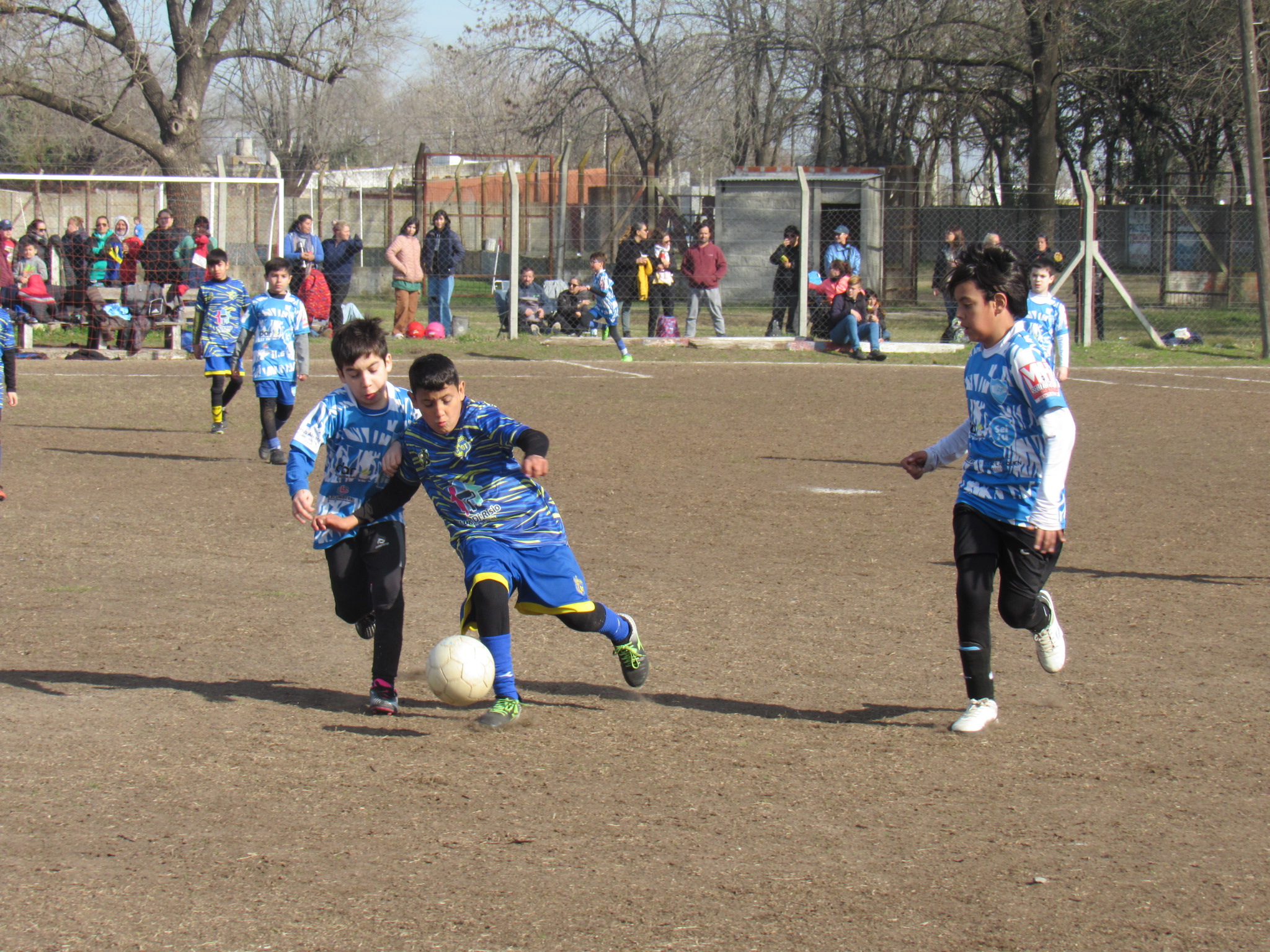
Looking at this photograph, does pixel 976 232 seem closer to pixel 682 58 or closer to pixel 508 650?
pixel 682 58

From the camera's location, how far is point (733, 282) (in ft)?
94.2

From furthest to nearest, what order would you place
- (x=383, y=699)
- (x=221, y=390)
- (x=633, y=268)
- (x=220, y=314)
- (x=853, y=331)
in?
1. (x=633, y=268)
2. (x=853, y=331)
3. (x=221, y=390)
4. (x=220, y=314)
5. (x=383, y=699)

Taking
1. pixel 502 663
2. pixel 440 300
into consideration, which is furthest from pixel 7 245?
pixel 502 663

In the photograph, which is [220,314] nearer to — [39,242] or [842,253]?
[39,242]

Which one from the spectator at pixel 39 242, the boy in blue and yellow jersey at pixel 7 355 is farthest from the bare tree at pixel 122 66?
the boy in blue and yellow jersey at pixel 7 355

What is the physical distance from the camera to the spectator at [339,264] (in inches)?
786

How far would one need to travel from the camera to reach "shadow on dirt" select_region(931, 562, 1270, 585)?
282 inches

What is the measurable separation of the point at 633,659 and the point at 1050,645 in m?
1.55

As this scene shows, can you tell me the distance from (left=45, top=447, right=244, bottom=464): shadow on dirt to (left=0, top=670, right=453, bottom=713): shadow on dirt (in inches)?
228

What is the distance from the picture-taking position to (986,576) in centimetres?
473

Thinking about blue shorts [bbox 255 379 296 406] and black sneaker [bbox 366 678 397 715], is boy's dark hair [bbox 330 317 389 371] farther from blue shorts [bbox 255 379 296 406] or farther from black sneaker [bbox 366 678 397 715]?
blue shorts [bbox 255 379 296 406]

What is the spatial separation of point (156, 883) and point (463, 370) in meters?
14.5

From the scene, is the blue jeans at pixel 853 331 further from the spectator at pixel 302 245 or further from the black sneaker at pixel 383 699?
the black sneaker at pixel 383 699

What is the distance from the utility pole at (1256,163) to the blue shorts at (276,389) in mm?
14988
